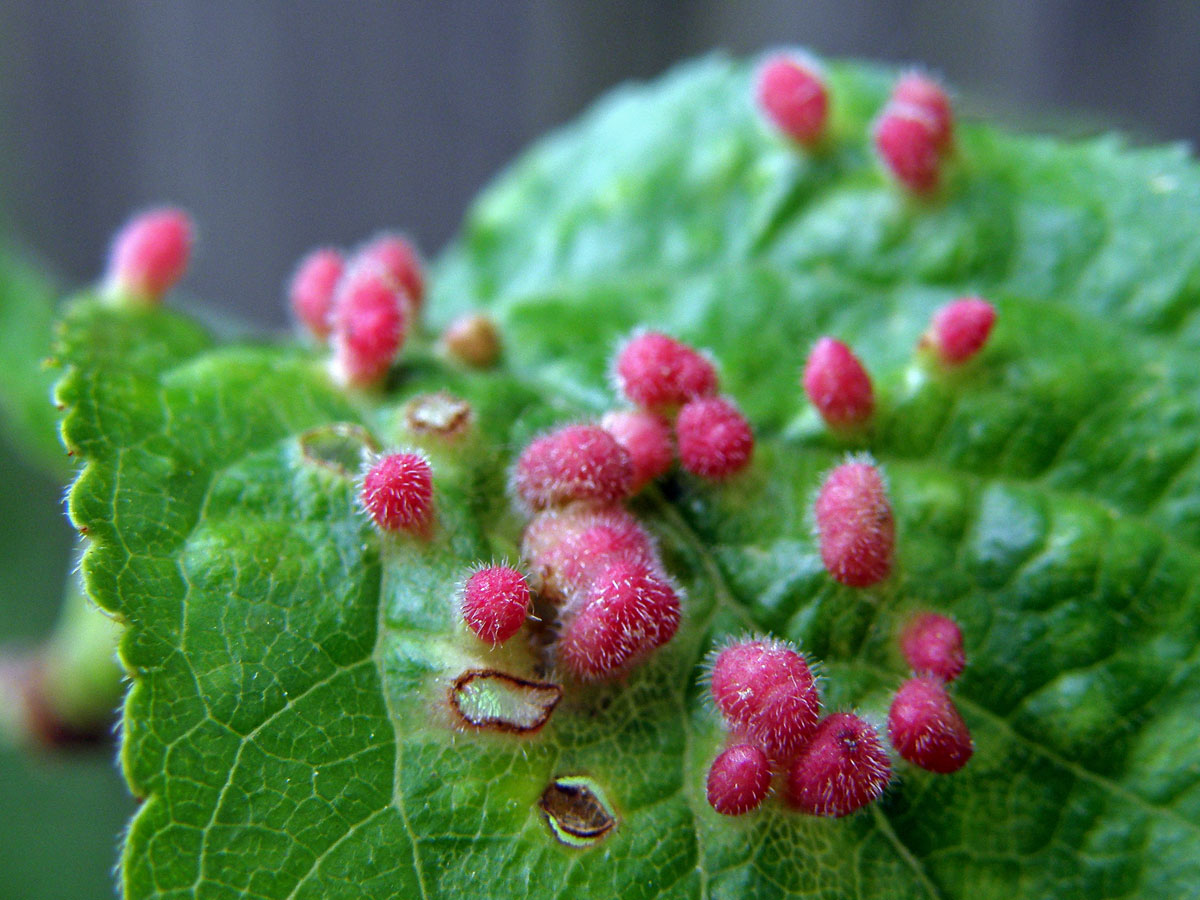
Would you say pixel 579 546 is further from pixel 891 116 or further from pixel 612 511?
pixel 891 116

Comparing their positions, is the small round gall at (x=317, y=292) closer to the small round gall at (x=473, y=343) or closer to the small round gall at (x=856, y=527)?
the small round gall at (x=473, y=343)

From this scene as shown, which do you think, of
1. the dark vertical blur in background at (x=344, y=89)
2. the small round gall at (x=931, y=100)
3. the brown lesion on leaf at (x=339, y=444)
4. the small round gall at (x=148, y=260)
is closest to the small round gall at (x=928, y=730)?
the brown lesion on leaf at (x=339, y=444)

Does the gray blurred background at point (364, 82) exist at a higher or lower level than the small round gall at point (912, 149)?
lower

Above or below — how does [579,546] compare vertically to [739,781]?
above

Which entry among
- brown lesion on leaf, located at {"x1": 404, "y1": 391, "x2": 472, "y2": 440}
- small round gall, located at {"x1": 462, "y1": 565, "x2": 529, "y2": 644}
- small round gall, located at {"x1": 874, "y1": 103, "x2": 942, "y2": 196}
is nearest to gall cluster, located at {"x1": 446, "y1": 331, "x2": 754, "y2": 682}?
small round gall, located at {"x1": 462, "y1": 565, "x2": 529, "y2": 644}

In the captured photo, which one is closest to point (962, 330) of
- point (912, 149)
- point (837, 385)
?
point (837, 385)
